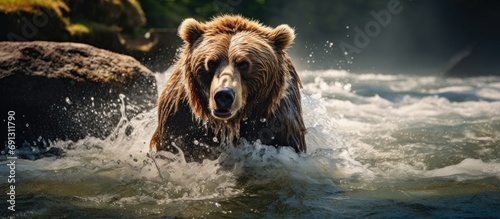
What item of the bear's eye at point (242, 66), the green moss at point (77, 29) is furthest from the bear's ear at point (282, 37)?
the green moss at point (77, 29)

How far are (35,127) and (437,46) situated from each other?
19781mm

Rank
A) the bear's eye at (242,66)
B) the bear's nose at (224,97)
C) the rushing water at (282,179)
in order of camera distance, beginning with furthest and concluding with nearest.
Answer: the bear's eye at (242,66), the bear's nose at (224,97), the rushing water at (282,179)

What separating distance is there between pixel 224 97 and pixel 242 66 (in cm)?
40

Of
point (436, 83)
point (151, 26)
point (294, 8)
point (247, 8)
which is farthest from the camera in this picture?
point (294, 8)

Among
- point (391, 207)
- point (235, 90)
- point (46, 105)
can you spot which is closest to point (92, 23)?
point (46, 105)

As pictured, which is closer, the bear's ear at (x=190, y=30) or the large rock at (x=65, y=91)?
the bear's ear at (x=190, y=30)

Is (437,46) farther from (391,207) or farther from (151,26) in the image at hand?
(391,207)

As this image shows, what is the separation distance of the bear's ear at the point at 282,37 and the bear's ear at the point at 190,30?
22.3 inches

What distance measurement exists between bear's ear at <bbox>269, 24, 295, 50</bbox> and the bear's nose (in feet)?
2.92

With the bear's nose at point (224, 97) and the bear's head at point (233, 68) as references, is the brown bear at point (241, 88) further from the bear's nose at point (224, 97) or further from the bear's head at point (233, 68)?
the bear's nose at point (224, 97)

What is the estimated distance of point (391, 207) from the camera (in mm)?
3293

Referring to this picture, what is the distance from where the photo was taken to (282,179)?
389 centimetres

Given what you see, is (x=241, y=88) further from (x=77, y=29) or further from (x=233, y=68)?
(x=77, y=29)

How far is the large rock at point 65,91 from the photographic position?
5.27 meters
